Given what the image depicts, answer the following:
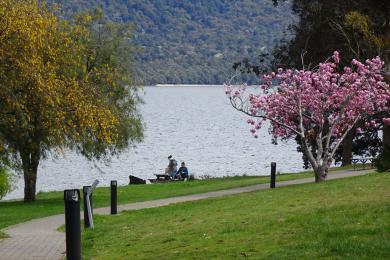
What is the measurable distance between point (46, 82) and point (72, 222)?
11.2m

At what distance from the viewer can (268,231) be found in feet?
39.6

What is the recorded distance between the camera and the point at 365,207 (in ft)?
43.4

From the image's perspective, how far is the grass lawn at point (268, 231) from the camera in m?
10.1

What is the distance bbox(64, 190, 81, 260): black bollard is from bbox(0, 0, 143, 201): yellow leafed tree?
9.81 meters

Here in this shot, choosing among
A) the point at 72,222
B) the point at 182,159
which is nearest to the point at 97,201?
the point at 72,222

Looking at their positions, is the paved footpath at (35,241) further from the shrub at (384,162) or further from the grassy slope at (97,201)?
the shrub at (384,162)

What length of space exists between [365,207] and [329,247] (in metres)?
3.48

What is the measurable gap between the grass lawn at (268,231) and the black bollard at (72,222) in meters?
2.23

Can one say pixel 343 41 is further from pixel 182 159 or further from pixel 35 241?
pixel 182 159

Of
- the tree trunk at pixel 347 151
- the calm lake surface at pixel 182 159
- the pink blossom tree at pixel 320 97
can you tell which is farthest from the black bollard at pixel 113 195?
the tree trunk at pixel 347 151

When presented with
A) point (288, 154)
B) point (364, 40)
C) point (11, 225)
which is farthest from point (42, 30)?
point (288, 154)

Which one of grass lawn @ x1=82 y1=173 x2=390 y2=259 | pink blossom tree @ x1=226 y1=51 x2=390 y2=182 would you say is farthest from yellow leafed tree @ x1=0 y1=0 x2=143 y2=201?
pink blossom tree @ x1=226 y1=51 x2=390 y2=182

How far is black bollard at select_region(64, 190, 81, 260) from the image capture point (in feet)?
28.6

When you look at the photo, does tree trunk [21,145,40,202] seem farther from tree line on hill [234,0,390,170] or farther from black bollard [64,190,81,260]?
black bollard [64,190,81,260]
